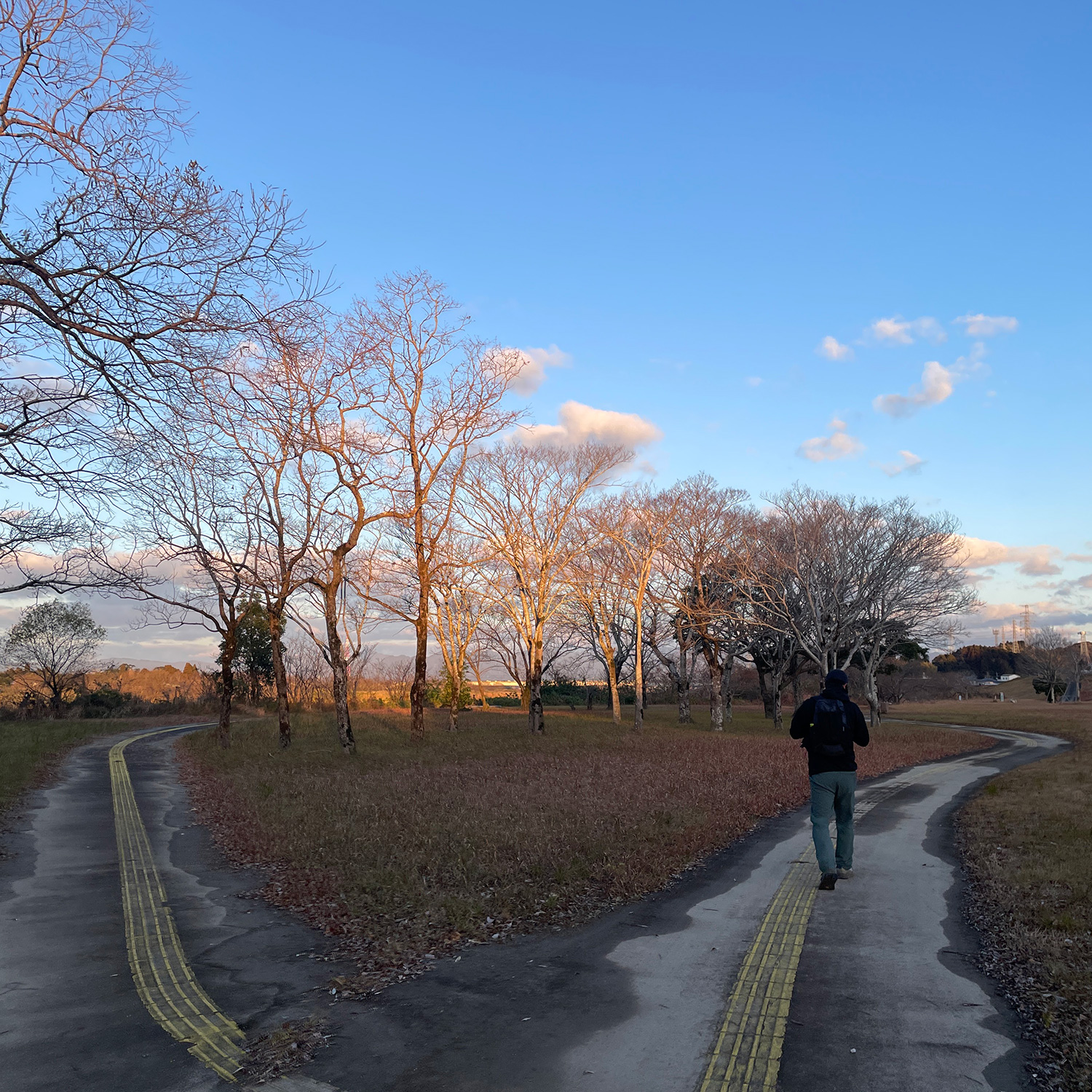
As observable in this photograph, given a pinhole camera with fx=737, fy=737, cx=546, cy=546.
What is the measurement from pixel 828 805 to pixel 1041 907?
204cm

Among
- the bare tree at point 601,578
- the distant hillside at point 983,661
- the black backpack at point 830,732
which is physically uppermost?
the bare tree at point 601,578

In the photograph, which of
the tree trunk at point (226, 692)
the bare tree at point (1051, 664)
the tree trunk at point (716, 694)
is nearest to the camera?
the tree trunk at point (226, 692)

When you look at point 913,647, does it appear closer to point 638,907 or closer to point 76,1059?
point 638,907

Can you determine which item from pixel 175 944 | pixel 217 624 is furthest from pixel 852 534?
pixel 175 944

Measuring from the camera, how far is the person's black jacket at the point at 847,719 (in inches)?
308

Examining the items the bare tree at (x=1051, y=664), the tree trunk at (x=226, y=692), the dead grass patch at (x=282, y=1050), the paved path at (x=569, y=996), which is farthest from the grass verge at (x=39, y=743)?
the bare tree at (x=1051, y=664)

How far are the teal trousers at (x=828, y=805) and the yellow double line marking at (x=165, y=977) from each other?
18.9ft

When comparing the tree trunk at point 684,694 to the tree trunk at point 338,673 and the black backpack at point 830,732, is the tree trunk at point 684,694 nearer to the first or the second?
the tree trunk at point 338,673

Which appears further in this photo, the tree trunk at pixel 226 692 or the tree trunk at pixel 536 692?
the tree trunk at pixel 536 692

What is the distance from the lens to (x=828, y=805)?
7871mm

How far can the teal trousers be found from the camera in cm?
779

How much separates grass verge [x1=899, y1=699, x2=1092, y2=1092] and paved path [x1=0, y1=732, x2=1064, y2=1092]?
0.23 metres

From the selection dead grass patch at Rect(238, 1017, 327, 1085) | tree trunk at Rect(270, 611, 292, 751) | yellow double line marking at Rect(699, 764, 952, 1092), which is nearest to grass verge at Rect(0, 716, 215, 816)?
tree trunk at Rect(270, 611, 292, 751)

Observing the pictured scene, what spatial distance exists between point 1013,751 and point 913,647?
27082 mm
